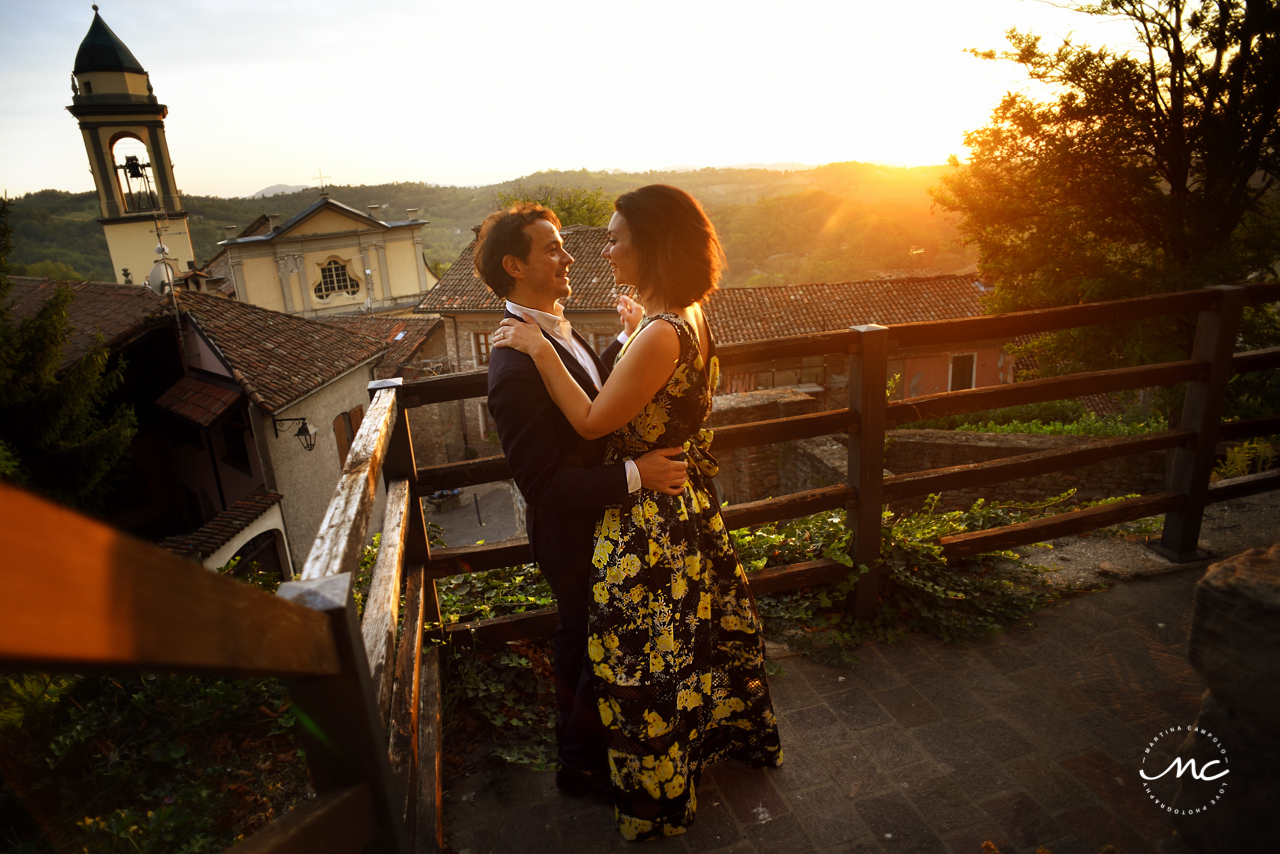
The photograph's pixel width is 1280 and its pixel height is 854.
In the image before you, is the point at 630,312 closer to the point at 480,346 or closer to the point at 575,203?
the point at 480,346

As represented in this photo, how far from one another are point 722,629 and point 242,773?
152cm

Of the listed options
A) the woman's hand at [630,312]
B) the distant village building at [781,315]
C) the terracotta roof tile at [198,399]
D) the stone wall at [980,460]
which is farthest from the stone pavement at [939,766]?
the distant village building at [781,315]

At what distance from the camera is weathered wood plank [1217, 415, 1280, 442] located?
3477 mm

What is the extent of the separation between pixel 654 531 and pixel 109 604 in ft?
5.50

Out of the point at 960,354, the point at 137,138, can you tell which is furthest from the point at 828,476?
the point at 137,138

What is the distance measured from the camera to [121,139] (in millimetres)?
27125

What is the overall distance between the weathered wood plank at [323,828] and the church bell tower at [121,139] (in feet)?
99.5

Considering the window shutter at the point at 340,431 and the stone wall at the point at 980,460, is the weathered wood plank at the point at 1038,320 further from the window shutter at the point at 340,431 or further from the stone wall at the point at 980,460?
the window shutter at the point at 340,431

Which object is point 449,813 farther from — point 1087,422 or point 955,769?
point 1087,422

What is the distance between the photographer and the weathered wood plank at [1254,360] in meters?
3.32

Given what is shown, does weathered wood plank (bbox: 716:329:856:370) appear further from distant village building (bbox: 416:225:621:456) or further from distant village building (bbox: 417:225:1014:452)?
distant village building (bbox: 416:225:621:456)

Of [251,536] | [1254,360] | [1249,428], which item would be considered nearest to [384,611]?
[1254,360]

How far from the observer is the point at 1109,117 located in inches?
612

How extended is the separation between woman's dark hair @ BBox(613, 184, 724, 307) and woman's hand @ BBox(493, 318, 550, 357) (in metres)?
0.33
